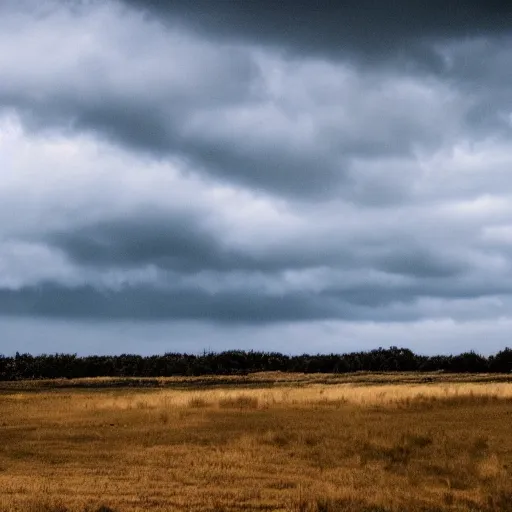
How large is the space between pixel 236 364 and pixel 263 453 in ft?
199

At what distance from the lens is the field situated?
1566 cm

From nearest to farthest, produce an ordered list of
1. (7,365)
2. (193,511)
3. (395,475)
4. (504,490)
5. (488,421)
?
(193,511)
(504,490)
(395,475)
(488,421)
(7,365)

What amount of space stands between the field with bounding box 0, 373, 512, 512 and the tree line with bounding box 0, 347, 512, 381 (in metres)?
39.0

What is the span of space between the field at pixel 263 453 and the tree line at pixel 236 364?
38975mm

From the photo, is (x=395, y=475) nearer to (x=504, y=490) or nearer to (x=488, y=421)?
(x=504, y=490)

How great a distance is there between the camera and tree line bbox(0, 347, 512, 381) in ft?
245

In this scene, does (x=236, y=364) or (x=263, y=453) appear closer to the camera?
(x=263, y=453)

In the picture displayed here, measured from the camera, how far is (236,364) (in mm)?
81500

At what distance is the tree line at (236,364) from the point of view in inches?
2936

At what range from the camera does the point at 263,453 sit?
832 inches

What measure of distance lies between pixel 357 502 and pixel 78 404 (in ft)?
75.3

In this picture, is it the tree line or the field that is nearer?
the field

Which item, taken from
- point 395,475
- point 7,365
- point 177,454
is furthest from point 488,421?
point 7,365

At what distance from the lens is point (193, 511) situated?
14453mm
